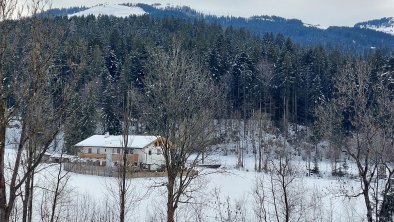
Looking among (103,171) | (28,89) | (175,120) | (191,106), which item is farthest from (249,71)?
(28,89)

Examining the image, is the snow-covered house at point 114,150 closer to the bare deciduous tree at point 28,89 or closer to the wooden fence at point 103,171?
the wooden fence at point 103,171

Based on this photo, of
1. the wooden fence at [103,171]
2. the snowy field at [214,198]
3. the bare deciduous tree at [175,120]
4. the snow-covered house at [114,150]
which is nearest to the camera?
the bare deciduous tree at [175,120]

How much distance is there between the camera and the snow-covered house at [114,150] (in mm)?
47125

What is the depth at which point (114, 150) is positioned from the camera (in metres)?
48.7

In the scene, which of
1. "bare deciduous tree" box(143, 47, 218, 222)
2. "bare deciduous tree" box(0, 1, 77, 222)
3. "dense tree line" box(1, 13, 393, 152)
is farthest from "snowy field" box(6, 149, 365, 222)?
"dense tree line" box(1, 13, 393, 152)

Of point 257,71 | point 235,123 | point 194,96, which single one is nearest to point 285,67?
point 257,71

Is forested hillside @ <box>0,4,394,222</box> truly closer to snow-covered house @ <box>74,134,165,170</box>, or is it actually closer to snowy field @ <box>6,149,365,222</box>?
snowy field @ <box>6,149,365,222</box>

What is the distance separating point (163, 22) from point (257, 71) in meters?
46.0

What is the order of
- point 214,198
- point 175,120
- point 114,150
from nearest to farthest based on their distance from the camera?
point 175,120 < point 214,198 < point 114,150

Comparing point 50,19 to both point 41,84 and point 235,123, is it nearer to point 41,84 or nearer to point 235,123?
point 41,84

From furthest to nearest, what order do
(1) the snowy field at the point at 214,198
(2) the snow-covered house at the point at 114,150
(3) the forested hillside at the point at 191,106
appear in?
(2) the snow-covered house at the point at 114,150 < (1) the snowy field at the point at 214,198 < (3) the forested hillside at the point at 191,106

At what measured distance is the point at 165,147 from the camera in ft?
49.4

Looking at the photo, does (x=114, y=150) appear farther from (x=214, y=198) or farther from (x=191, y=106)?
(x=191, y=106)

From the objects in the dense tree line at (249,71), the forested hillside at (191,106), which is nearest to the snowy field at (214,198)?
the forested hillside at (191,106)
